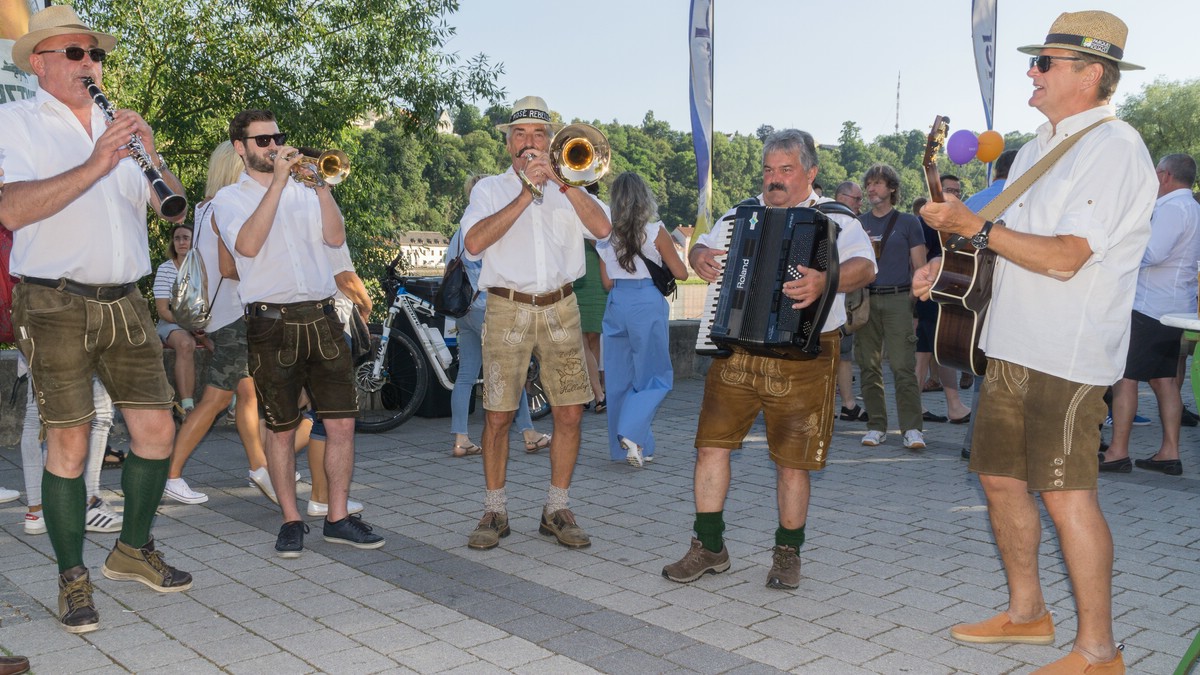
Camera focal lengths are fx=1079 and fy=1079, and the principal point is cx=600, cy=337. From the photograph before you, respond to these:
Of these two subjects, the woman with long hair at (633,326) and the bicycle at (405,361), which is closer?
the woman with long hair at (633,326)

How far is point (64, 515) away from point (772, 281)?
2998mm

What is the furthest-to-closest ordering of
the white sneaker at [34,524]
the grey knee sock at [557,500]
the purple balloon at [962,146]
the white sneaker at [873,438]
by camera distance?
the white sneaker at [873,438], the grey knee sock at [557,500], the white sneaker at [34,524], the purple balloon at [962,146]

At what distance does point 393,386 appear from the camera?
9.16 m

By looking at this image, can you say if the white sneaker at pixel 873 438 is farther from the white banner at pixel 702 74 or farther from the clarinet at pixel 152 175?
the clarinet at pixel 152 175

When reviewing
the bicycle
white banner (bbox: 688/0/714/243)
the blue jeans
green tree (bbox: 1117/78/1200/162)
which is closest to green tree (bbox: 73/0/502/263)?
white banner (bbox: 688/0/714/243)

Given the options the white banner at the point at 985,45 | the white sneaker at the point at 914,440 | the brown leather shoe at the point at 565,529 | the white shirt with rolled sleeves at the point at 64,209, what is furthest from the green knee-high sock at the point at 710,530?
the white banner at the point at 985,45

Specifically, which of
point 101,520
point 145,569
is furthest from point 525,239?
point 101,520

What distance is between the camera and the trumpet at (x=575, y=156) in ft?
16.1

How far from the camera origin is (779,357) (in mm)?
4594

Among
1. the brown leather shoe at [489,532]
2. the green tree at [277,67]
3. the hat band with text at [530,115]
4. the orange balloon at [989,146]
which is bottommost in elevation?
the brown leather shoe at [489,532]

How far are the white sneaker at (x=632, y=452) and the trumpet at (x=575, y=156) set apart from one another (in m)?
2.83

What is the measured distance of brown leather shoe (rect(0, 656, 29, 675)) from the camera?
3654mm

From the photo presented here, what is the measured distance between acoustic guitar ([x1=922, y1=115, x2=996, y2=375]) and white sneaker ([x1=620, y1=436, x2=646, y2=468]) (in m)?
3.54

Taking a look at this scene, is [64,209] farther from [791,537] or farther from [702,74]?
[702,74]
